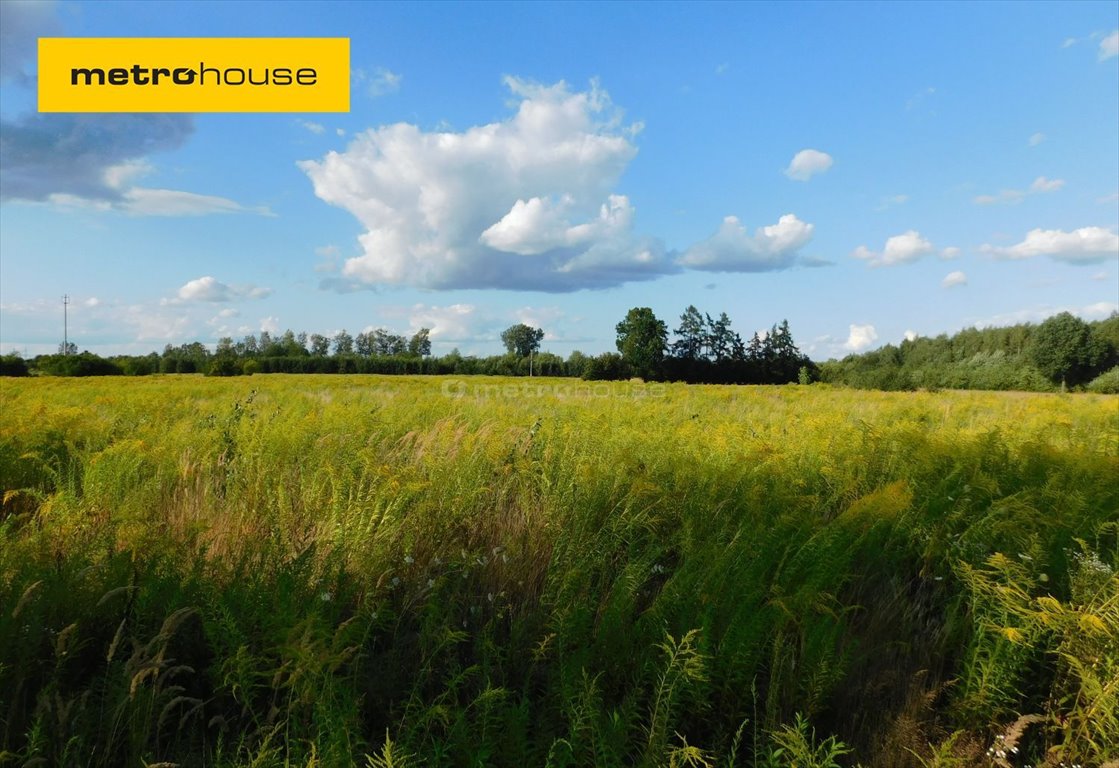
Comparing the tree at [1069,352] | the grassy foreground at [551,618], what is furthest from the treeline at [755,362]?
the grassy foreground at [551,618]

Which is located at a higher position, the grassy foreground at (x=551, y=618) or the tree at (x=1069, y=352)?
the tree at (x=1069, y=352)

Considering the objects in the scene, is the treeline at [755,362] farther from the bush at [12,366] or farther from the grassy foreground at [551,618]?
the grassy foreground at [551,618]

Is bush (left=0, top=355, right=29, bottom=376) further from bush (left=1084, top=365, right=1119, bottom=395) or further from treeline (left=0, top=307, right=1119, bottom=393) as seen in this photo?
bush (left=1084, top=365, right=1119, bottom=395)

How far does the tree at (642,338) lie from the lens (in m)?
55.3

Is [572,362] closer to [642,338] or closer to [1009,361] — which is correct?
[642,338]

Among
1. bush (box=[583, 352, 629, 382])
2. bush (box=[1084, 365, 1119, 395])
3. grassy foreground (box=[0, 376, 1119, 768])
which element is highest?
bush (box=[583, 352, 629, 382])

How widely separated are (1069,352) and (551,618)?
5362 cm

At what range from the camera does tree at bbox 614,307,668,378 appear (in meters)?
55.3

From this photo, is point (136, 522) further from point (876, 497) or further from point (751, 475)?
point (876, 497)

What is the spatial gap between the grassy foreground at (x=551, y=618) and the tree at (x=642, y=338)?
50.8 metres

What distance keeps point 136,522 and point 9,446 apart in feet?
9.89

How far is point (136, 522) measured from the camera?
315 cm

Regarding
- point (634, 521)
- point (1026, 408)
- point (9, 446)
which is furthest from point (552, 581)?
point (1026, 408)

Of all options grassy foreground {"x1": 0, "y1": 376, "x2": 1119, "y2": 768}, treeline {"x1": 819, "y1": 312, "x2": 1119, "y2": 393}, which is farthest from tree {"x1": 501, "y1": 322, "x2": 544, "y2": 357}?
grassy foreground {"x1": 0, "y1": 376, "x2": 1119, "y2": 768}
